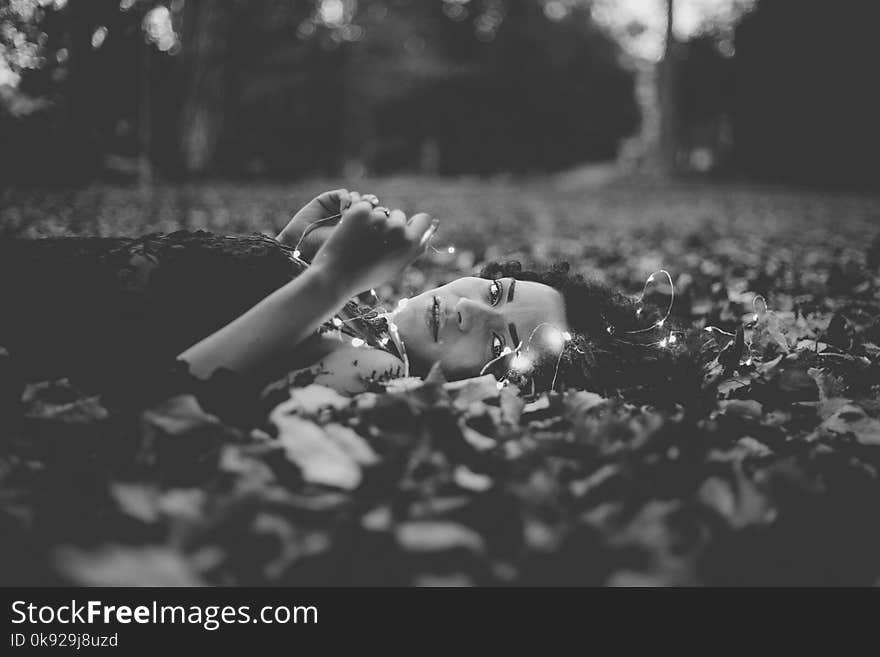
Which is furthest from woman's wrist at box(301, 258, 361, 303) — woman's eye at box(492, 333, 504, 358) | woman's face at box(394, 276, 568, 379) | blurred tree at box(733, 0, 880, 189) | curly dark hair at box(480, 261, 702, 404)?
blurred tree at box(733, 0, 880, 189)

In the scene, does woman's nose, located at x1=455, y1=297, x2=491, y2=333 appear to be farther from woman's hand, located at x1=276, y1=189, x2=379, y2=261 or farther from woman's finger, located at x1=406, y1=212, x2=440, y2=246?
woman's hand, located at x1=276, y1=189, x2=379, y2=261

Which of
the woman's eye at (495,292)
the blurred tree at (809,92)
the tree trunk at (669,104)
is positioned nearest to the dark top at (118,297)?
the woman's eye at (495,292)

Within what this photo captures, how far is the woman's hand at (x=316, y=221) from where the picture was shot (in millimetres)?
2545

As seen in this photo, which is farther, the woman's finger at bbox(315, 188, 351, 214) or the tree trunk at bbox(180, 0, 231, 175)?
the tree trunk at bbox(180, 0, 231, 175)

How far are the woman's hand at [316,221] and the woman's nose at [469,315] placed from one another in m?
0.63

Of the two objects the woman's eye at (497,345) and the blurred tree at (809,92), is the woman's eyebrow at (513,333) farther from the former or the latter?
the blurred tree at (809,92)

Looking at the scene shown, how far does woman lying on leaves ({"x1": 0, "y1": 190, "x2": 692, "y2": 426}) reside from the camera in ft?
5.87

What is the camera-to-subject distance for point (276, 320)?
5.83 ft

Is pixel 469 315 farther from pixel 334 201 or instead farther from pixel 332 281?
pixel 334 201

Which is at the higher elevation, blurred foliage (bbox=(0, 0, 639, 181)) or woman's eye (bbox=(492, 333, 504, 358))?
blurred foliage (bbox=(0, 0, 639, 181))

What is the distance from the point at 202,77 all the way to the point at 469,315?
73.5ft

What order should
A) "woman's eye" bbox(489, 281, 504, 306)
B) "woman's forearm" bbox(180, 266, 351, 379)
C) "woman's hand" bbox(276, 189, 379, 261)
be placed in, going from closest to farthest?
"woman's forearm" bbox(180, 266, 351, 379) → "woman's eye" bbox(489, 281, 504, 306) → "woman's hand" bbox(276, 189, 379, 261)

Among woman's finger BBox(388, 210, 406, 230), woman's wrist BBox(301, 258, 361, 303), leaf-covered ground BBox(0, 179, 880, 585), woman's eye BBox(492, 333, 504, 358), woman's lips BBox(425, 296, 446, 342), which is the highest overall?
woman's finger BBox(388, 210, 406, 230)
